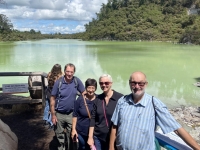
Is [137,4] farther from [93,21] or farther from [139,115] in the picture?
[139,115]

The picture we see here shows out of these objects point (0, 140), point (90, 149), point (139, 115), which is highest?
point (139, 115)

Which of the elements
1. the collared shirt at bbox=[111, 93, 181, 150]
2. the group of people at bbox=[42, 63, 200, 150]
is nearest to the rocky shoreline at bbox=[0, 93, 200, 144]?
the group of people at bbox=[42, 63, 200, 150]

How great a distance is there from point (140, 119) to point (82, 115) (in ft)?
3.08

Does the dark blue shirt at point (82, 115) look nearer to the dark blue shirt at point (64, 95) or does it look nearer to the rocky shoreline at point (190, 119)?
the dark blue shirt at point (64, 95)

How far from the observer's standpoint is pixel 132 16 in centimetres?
10100

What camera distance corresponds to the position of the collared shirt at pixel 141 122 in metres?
1.83

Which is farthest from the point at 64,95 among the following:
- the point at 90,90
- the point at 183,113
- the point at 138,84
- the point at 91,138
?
the point at 183,113

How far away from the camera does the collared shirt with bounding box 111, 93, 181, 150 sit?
1.83 metres

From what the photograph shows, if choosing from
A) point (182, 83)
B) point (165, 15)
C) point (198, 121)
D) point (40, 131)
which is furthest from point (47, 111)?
point (165, 15)

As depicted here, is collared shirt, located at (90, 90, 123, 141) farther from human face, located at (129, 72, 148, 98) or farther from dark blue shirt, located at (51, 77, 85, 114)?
dark blue shirt, located at (51, 77, 85, 114)

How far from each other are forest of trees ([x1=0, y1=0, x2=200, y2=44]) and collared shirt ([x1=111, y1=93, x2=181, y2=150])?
2795 inches

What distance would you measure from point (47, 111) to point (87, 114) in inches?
42.6

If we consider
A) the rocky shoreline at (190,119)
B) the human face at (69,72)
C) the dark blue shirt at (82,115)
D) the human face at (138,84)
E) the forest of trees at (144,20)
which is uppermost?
the forest of trees at (144,20)

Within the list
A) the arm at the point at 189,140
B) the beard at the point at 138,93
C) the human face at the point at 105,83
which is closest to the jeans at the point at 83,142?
the human face at the point at 105,83
